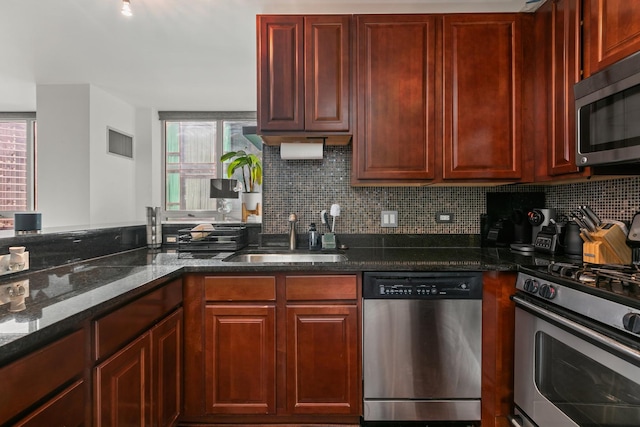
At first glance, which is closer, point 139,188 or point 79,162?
point 79,162

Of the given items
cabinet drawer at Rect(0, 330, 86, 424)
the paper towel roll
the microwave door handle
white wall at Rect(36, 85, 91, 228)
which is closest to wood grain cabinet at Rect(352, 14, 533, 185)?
the paper towel roll

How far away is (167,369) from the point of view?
1.63 metres

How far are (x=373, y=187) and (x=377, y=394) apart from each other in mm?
1273

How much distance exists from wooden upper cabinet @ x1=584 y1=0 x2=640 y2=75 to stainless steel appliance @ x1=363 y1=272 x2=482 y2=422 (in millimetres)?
1116

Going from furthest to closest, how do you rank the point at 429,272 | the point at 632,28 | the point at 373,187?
the point at 373,187 → the point at 429,272 → the point at 632,28

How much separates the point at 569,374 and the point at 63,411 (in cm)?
172

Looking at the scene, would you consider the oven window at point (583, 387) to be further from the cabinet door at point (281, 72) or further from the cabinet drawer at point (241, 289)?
the cabinet door at point (281, 72)

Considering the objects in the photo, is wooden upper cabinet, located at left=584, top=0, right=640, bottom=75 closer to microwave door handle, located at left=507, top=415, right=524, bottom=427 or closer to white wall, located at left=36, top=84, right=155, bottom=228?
microwave door handle, located at left=507, top=415, right=524, bottom=427

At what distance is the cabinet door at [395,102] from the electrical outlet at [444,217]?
426 millimetres

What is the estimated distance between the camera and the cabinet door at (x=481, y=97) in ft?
6.88

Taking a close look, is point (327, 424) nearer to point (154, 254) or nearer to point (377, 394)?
point (377, 394)

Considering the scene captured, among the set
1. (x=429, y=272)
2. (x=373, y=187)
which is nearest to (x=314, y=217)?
(x=373, y=187)

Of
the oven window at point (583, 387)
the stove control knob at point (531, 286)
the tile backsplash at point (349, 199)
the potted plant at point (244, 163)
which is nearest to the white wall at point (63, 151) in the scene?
the potted plant at point (244, 163)

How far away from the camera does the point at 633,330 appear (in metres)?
1.08
